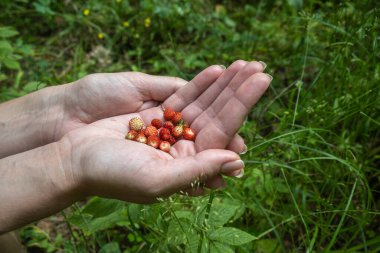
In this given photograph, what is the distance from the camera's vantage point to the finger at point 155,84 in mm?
2285

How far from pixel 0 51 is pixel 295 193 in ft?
7.39

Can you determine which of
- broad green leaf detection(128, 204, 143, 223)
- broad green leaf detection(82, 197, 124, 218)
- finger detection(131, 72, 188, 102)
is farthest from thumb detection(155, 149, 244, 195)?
finger detection(131, 72, 188, 102)

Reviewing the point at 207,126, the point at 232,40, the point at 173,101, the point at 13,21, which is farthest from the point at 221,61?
the point at 13,21

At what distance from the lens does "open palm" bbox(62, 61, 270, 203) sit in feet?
5.50

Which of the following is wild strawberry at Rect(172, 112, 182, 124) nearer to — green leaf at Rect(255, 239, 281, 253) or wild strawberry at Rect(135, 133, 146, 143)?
wild strawberry at Rect(135, 133, 146, 143)

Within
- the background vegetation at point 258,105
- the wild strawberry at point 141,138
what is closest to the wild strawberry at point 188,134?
the wild strawberry at point 141,138

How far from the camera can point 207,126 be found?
203cm

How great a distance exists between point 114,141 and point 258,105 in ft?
5.48

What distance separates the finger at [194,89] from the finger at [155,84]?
40 mm

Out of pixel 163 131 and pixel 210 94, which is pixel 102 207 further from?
pixel 210 94

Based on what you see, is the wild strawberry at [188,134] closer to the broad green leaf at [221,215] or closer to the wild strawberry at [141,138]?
the wild strawberry at [141,138]

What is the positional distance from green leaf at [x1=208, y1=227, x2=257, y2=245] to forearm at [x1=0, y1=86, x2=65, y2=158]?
3.89 feet

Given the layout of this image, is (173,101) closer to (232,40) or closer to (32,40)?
(232,40)

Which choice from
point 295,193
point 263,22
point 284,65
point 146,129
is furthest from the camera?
point 263,22
